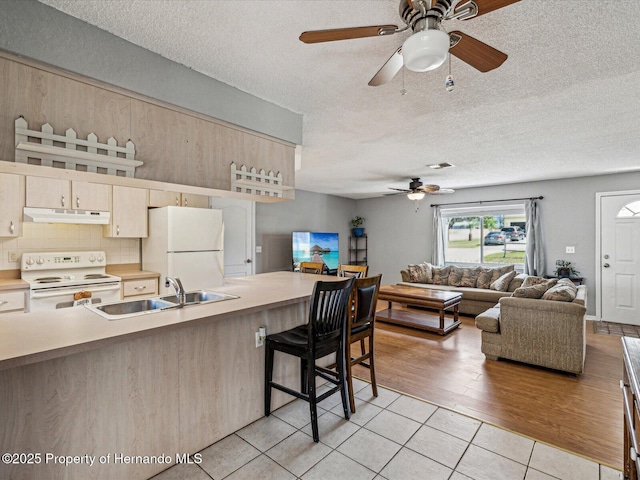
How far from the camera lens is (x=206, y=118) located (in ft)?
7.34

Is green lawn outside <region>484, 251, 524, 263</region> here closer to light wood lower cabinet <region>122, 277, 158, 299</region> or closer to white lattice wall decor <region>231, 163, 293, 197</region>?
white lattice wall decor <region>231, 163, 293, 197</region>

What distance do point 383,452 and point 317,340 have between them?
0.76 m

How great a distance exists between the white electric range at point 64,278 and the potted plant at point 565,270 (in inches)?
254

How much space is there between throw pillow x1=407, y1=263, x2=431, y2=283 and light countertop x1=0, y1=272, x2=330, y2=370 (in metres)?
4.47

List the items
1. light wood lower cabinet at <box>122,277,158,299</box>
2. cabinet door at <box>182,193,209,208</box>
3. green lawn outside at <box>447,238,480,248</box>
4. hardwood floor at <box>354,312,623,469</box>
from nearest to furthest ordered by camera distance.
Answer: hardwood floor at <box>354,312,623,469</box> < light wood lower cabinet at <box>122,277,158,299</box> < cabinet door at <box>182,193,209,208</box> < green lawn outside at <box>447,238,480,248</box>

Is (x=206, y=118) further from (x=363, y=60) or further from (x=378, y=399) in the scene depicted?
Answer: (x=378, y=399)

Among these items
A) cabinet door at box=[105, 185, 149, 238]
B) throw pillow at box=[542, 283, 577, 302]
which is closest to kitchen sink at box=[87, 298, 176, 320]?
cabinet door at box=[105, 185, 149, 238]

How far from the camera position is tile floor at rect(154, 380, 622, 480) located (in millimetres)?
1795

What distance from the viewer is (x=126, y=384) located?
173 centimetres

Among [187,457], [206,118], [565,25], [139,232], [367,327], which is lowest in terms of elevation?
[187,457]

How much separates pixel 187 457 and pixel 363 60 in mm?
2582

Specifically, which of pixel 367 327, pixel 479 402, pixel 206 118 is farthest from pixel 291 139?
pixel 479 402

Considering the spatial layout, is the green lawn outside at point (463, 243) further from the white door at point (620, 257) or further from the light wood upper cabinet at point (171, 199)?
the light wood upper cabinet at point (171, 199)

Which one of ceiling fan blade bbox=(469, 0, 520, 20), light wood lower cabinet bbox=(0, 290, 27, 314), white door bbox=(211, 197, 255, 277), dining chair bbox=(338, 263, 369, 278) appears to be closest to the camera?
ceiling fan blade bbox=(469, 0, 520, 20)
